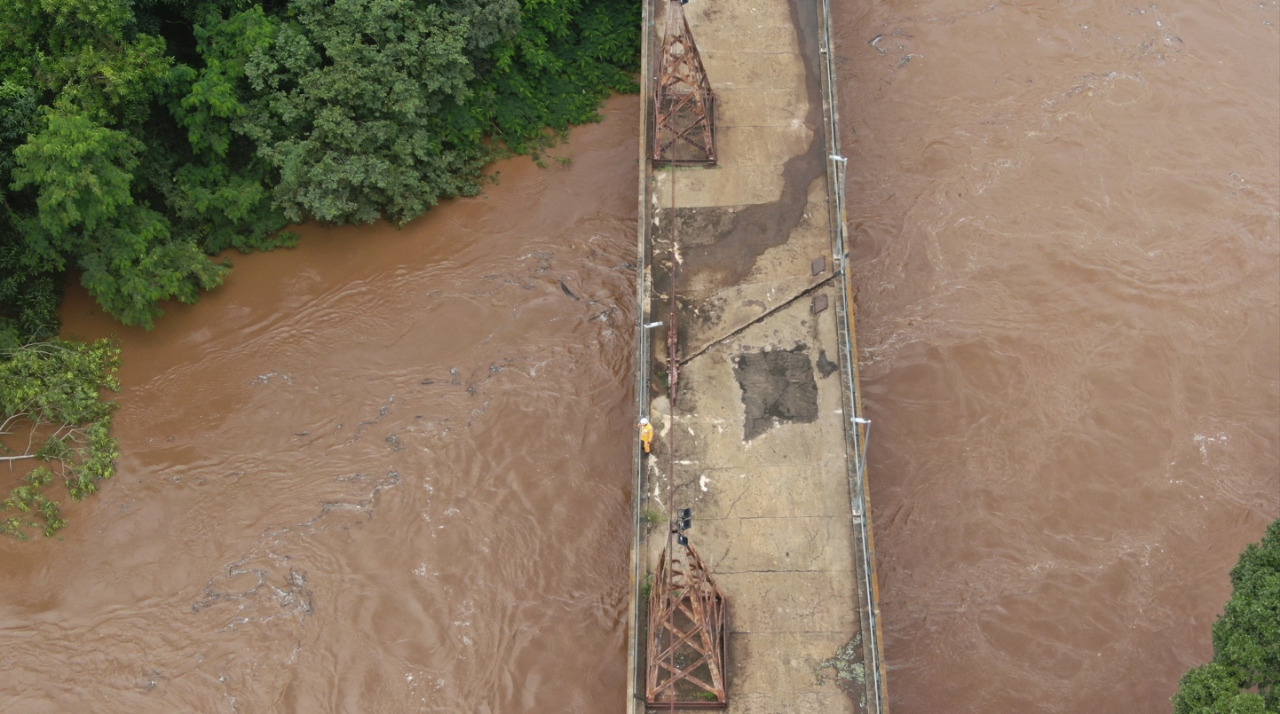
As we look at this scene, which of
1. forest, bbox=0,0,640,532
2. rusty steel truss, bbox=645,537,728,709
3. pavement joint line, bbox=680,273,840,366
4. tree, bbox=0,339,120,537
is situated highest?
forest, bbox=0,0,640,532

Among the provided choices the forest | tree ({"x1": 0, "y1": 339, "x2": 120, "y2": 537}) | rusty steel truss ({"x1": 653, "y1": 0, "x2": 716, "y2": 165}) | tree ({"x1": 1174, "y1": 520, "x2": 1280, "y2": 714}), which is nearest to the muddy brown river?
tree ({"x1": 0, "y1": 339, "x2": 120, "y2": 537})

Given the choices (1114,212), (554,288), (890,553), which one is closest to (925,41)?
(1114,212)

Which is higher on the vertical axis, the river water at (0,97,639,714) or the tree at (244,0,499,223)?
the tree at (244,0,499,223)

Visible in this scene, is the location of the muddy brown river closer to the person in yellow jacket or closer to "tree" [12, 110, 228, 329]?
"tree" [12, 110, 228, 329]

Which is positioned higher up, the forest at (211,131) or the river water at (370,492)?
the forest at (211,131)

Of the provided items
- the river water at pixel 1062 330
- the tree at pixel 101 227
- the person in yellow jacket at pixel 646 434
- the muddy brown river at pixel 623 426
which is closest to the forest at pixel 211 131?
the tree at pixel 101 227

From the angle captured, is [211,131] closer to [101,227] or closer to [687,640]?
[101,227]

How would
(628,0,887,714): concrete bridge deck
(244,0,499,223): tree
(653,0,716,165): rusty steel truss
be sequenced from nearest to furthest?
1. (628,0,887,714): concrete bridge deck
2. (653,0,716,165): rusty steel truss
3. (244,0,499,223): tree

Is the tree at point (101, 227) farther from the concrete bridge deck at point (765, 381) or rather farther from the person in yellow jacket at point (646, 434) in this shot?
the person in yellow jacket at point (646, 434)
